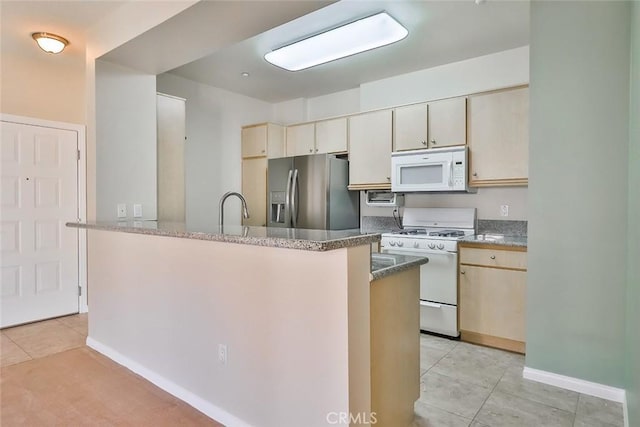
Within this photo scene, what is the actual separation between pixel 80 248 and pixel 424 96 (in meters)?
4.01

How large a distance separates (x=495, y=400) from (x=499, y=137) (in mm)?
2159

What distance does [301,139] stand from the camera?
15.2 feet

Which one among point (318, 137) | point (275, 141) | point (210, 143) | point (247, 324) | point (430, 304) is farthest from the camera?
point (275, 141)

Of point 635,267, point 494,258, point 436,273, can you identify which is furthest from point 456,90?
point 635,267

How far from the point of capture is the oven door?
342 centimetres

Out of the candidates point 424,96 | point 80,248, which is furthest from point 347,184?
point 80,248

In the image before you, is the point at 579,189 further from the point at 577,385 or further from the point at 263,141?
the point at 263,141

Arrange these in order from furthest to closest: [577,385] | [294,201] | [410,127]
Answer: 1. [294,201]
2. [410,127]
3. [577,385]

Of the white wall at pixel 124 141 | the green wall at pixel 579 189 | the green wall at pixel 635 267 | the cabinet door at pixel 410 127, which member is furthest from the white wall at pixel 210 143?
the green wall at pixel 635 267

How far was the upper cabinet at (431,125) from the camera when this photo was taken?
344cm

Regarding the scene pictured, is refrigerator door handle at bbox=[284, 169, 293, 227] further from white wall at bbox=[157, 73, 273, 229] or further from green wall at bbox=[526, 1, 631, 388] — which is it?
green wall at bbox=[526, 1, 631, 388]

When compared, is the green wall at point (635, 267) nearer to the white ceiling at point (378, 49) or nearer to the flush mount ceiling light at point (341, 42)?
the white ceiling at point (378, 49)

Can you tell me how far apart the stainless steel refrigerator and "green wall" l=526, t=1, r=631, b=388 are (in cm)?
209

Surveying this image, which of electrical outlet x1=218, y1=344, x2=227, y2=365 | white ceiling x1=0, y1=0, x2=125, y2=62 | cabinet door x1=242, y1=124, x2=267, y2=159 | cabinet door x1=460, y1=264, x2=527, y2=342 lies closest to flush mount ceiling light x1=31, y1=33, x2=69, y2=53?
white ceiling x1=0, y1=0, x2=125, y2=62
